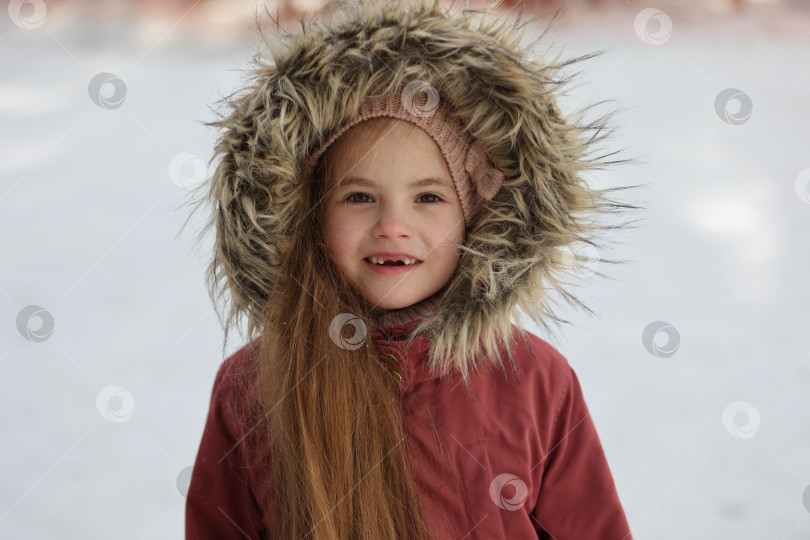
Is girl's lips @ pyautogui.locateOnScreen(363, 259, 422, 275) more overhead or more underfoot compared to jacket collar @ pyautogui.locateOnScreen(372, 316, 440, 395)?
more overhead

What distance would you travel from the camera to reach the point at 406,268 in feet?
3.49

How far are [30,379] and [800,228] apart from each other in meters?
2.57

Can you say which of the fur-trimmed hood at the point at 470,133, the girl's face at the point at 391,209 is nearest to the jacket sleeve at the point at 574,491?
the fur-trimmed hood at the point at 470,133

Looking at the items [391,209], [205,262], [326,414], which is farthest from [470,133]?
[205,262]

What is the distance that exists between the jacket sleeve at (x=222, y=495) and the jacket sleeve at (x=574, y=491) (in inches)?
16.2

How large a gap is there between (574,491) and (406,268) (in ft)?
1.32

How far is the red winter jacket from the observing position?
3.55 ft

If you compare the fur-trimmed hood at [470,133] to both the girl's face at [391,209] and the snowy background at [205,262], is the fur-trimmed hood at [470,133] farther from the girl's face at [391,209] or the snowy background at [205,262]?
the snowy background at [205,262]

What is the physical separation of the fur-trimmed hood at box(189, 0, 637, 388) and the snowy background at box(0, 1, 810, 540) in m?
0.16

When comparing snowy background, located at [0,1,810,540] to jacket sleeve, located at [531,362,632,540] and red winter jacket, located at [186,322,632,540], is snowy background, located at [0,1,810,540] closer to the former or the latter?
red winter jacket, located at [186,322,632,540]

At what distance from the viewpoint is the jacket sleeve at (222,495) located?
1158 millimetres

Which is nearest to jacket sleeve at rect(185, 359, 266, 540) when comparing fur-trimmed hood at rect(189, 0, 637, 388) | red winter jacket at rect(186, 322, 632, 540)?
Result: red winter jacket at rect(186, 322, 632, 540)

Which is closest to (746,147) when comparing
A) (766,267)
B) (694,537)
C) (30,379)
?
(766,267)

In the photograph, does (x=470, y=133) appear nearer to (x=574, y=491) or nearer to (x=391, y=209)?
(x=391, y=209)
